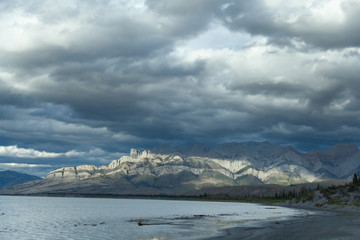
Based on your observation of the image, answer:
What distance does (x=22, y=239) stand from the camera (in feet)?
262

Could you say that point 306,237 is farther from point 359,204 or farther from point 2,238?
point 359,204

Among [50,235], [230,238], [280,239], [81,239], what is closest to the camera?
[280,239]

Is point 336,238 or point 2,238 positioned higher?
point 336,238

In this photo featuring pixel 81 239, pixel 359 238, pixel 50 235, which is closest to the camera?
pixel 359 238

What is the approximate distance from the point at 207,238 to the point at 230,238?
20.5 feet

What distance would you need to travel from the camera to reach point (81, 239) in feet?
258

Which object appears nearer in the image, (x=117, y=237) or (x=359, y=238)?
(x=359, y=238)

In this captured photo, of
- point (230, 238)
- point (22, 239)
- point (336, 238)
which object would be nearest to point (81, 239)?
point (22, 239)

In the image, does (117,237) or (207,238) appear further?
(117,237)

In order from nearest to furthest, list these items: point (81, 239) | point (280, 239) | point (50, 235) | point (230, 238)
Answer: point (280, 239) < point (230, 238) < point (81, 239) < point (50, 235)

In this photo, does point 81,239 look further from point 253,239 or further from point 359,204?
point 359,204

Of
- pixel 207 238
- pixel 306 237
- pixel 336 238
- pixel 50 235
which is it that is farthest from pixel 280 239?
pixel 50 235

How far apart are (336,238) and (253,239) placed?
1432 centimetres

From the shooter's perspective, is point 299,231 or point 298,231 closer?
point 299,231
